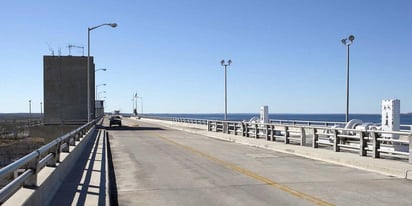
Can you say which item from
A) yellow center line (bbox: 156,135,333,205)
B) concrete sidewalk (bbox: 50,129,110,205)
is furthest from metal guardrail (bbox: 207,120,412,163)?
concrete sidewalk (bbox: 50,129,110,205)

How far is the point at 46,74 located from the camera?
215 ft

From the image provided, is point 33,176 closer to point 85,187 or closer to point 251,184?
point 85,187

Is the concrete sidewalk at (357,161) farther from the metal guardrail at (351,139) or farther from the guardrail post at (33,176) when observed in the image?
the guardrail post at (33,176)

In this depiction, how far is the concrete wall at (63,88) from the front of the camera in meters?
65.6


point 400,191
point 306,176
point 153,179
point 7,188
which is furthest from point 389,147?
point 7,188

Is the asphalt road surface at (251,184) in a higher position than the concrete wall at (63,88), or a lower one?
lower

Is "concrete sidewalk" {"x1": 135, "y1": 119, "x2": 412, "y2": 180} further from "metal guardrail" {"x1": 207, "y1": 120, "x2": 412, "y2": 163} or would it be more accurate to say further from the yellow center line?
the yellow center line

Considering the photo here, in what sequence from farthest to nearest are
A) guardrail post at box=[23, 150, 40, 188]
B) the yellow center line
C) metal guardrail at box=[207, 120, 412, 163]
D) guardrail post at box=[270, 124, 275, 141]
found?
guardrail post at box=[270, 124, 275, 141], metal guardrail at box=[207, 120, 412, 163], the yellow center line, guardrail post at box=[23, 150, 40, 188]

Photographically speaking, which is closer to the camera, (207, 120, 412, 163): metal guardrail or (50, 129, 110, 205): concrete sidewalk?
(50, 129, 110, 205): concrete sidewalk

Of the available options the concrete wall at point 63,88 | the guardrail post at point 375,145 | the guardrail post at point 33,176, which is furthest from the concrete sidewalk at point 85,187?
the concrete wall at point 63,88

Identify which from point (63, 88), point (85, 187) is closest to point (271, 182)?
point (85, 187)

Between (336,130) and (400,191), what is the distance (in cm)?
872

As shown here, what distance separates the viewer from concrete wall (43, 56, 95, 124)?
65.6m

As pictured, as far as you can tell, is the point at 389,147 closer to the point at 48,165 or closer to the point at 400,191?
the point at 400,191
